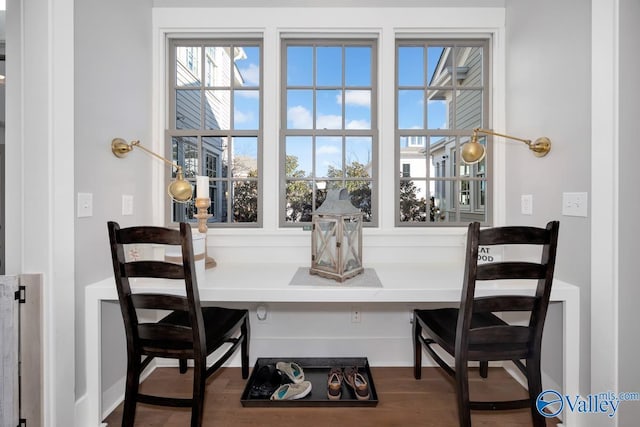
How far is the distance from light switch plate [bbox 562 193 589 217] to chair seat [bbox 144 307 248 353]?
1.89 metres

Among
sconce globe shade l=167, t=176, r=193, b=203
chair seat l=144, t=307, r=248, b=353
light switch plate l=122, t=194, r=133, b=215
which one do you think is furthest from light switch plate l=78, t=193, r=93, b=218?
chair seat l=144, t=307, r=248, b=353

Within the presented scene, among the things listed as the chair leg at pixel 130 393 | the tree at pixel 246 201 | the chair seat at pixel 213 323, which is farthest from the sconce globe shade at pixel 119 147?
the chair leg at pixel 130 393

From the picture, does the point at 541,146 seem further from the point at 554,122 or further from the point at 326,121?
the point at 326,121

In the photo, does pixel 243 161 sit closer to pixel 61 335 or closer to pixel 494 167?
pixel 61 335

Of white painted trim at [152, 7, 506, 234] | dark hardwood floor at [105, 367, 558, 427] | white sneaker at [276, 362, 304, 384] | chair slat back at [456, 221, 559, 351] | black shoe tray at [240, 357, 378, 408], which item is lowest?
dark hardwood floor at [105, 367, 558, 427]

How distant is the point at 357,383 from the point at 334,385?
0.47ft

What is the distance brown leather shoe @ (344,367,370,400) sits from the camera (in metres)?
1.85

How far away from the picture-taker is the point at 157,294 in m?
1.44

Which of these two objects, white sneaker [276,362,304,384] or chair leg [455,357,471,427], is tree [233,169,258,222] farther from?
chair leg [455,357,471,427]

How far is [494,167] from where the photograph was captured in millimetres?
2311

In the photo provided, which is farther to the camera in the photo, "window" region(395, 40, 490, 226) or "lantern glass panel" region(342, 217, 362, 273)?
"window" region(395, 40, 490, 226)

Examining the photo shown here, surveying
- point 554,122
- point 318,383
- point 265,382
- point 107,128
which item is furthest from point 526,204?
point 107,128

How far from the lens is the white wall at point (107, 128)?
1.60 metres

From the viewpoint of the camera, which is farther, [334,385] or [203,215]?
[203,215]
